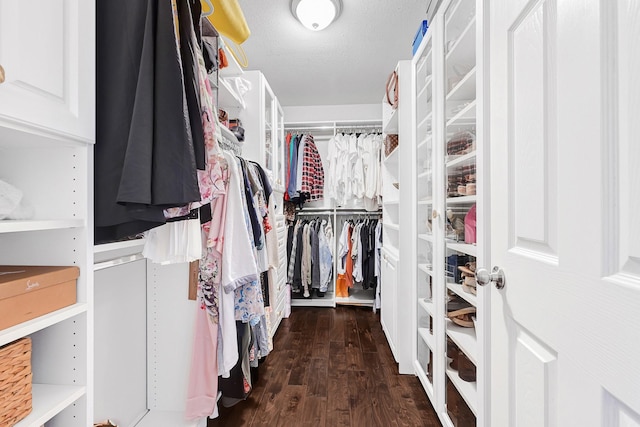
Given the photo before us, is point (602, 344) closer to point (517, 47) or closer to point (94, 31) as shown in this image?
point (517, 47)


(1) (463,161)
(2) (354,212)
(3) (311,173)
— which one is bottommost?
(2) (354,212)

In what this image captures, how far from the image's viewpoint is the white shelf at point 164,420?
1.43 metres

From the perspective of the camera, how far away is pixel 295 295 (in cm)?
358

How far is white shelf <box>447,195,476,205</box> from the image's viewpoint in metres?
1.16

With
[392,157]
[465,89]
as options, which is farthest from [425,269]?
[392,157]

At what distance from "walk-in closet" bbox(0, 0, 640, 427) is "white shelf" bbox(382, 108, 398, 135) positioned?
0.24 m

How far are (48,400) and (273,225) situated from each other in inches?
51.8

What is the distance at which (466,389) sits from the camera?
4.08 feet

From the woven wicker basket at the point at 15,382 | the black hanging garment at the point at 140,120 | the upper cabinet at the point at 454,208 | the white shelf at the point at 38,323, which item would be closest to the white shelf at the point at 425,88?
the upper cabinet at the point at 454,208

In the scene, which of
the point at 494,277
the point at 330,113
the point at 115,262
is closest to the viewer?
the point at 494,277

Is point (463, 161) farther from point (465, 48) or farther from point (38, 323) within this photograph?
point (38, 323)

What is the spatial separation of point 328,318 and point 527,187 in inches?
107

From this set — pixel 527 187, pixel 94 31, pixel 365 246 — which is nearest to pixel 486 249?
pixel 527 187

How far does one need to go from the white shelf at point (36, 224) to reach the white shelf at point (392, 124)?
2.00 metres
